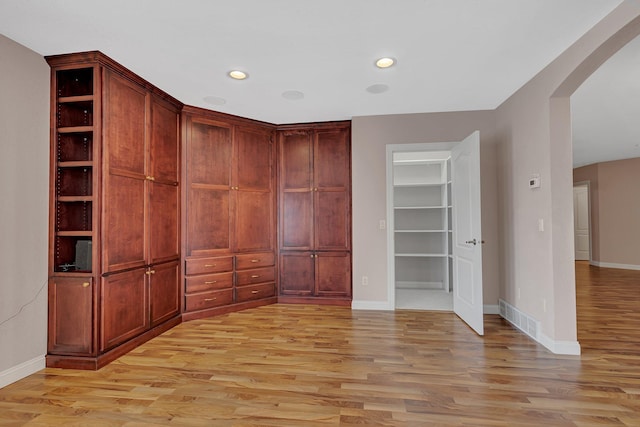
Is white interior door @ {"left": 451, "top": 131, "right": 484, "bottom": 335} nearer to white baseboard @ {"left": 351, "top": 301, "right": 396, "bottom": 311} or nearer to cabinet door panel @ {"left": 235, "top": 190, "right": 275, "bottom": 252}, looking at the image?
white baseboard @ {"left": 351, "top": 301, "right": 396, "bottom": 311}

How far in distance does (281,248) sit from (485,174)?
111 inches

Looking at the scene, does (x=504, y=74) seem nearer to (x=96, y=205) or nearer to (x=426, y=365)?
(x=426, y=365)

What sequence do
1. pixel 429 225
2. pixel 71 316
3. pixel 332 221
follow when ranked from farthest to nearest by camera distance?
pixel 429 225 < pixel 332 221 < pixel 71 316

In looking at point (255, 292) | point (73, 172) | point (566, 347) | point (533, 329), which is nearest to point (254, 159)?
point (255, 292)

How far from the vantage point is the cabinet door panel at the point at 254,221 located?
4.11 m

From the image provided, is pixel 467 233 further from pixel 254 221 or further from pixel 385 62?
pixel 254 221

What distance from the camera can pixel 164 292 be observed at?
3.36 m

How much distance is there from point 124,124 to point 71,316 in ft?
5.47

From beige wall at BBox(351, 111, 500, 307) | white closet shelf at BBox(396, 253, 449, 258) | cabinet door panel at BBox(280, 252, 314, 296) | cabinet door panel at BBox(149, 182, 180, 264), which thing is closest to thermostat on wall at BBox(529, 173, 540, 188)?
beige wall at BBox(351, 111, 500, 307)

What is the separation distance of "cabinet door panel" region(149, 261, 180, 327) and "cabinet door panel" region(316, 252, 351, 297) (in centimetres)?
178

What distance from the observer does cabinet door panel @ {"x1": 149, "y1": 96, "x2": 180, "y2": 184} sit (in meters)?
3.21

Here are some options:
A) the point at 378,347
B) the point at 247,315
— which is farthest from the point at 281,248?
the point at 378,347

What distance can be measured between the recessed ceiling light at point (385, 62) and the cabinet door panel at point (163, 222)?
247cm

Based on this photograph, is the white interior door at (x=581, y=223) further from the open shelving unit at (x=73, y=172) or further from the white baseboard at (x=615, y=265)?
the open shelving unit at (x=73, y=172)
